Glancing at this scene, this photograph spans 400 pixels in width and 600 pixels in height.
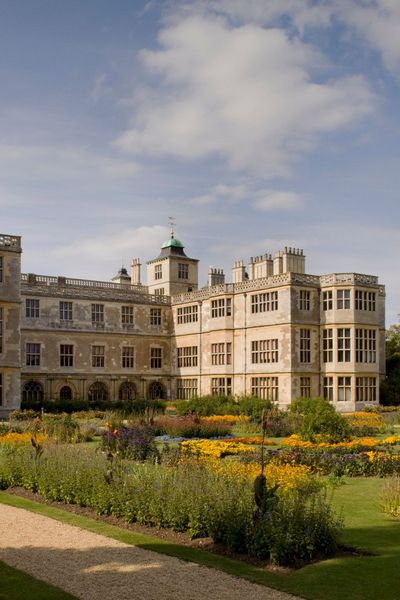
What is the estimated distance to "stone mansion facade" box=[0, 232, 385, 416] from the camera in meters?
38.2

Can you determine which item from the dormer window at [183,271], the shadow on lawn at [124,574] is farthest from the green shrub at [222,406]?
the shadow on lawn at [124,574]

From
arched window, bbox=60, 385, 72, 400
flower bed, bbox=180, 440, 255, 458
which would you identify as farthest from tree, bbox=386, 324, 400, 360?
flower bed, bbox=180, 440, 255, 458

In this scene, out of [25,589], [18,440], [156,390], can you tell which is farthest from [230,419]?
[25,589]

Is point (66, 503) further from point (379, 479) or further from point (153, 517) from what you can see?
point (379, 479)

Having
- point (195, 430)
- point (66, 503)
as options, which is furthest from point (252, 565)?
point (195, 430)

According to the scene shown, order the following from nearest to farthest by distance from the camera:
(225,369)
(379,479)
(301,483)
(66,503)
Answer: (301,483), (66,503), (379,479), (225,369)

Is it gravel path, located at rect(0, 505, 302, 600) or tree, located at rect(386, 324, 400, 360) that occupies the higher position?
tree, located at rect(386, 324, 400, 360)

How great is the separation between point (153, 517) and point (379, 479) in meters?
5.97

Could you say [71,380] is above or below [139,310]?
below

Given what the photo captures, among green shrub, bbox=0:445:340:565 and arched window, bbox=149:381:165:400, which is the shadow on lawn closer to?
green shrub, bbox=0:445:340:565

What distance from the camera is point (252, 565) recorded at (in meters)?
8.95

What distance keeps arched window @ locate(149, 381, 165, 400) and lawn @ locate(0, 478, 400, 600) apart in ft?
116

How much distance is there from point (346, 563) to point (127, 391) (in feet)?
126

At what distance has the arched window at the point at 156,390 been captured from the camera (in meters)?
47.6
